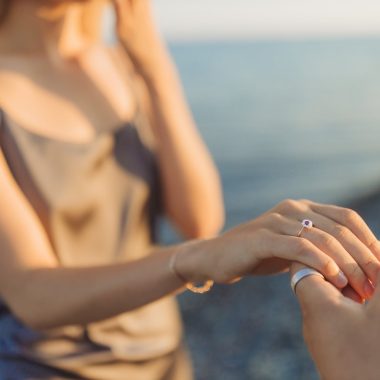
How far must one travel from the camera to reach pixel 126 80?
9.28ft

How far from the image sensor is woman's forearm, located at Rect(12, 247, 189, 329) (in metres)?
1.94

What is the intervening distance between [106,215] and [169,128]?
0.43 meters

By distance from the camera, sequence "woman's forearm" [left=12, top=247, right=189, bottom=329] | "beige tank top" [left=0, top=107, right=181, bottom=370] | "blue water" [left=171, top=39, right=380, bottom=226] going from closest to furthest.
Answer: "woman's forearm" [left=12, top=247, right=189, bottom=329] < "beige tank top" [left=0, top=107, right=181, bottom=370] < "blue water" [left=171, top=39, right=380, bottom=226]

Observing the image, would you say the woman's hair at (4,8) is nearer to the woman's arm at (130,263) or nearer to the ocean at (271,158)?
the woman's arm at (130,263)

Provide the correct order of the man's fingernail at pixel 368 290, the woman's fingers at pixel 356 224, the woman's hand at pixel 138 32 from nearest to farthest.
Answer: the man's fingernail at pixel 368 290, the woman's fingers at pixel 356 224, the woman's hand at pixel 138 32

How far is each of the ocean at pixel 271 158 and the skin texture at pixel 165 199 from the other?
366cm

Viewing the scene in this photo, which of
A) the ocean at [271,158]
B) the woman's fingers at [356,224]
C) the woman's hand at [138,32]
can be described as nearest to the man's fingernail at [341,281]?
the woman's fingers at [356,224]

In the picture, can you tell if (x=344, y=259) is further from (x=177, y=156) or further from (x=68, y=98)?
(x=68, y=98)

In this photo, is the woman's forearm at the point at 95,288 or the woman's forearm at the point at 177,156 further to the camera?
the woman's forearm at the point at 177,156

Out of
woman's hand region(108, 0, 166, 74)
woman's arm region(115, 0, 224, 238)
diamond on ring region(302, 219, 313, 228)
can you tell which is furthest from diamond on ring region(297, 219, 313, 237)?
woman's hand region(108, 0, 166, 74)

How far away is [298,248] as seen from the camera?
64.6 inches

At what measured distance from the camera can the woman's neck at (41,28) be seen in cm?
246

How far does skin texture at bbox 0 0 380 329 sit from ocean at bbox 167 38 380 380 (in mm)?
3657

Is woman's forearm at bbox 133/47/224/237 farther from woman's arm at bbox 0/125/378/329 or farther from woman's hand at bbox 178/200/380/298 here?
woman's hand at bbox 178/200/380/298
